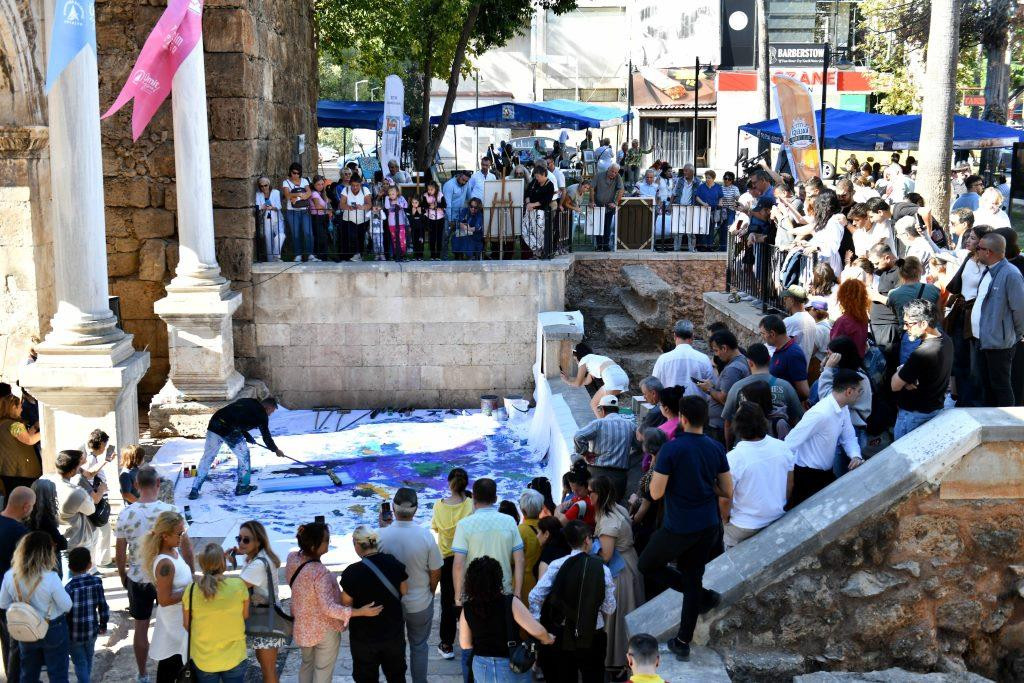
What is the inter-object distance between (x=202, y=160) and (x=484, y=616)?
8999mm

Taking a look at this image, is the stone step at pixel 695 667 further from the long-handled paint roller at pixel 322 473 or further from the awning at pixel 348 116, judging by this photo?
the awning at pixel 348 116

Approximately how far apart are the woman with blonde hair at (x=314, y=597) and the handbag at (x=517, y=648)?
30.4 inches

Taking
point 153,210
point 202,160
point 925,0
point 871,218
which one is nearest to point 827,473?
point 871,218

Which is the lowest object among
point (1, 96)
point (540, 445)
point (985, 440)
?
point (540, 445)

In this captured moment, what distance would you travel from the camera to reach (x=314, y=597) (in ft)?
21.1

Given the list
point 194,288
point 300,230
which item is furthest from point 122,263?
point 300,230

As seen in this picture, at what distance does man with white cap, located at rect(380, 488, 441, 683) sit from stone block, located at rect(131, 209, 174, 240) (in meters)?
9.15

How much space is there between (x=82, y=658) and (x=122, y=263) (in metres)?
8.98

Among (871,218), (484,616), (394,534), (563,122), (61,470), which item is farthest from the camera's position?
(563,122)

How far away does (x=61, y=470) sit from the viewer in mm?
8430

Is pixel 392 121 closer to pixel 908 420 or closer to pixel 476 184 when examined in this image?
pixel 476 184

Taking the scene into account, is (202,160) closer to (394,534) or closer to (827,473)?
(394,534)

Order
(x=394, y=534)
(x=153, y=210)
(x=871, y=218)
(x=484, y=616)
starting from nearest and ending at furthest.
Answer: (x=484, y=616) → (x=394, y=534) → (x=871, y=218) → (x=153, y=210)

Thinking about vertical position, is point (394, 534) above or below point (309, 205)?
below
